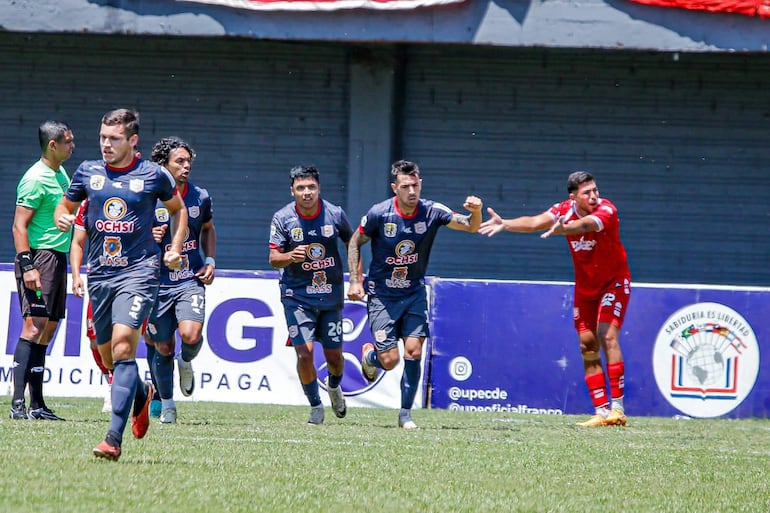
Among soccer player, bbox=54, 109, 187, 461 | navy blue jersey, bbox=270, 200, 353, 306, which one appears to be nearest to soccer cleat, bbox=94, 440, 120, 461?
soccer player, bbox=54, 109, 187, 461

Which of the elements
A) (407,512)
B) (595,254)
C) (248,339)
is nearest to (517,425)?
(595,254)

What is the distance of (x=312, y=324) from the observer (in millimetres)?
10812

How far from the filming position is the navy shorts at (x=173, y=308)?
10500 mm

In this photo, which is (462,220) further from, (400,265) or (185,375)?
(185,375)

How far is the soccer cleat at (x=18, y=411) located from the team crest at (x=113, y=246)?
316 centimetres

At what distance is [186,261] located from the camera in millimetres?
10602

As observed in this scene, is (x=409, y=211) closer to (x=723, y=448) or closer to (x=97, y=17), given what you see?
(x=723, y=448)

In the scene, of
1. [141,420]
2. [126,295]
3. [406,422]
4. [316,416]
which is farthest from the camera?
[316,416]

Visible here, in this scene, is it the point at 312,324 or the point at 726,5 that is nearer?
the point at 312,324

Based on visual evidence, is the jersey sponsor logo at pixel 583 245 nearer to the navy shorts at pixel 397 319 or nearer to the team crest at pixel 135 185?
the navy shorts at pixel 397 319

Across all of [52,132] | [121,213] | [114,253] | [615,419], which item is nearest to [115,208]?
[121,213]

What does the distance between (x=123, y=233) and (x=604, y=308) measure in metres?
5.41

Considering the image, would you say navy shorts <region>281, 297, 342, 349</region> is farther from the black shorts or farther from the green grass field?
the black shorts

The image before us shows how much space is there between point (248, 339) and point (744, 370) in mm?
5366
